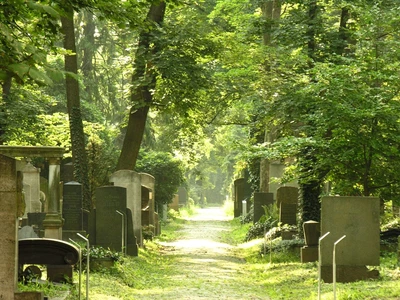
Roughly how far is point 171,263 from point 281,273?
393 centimetres

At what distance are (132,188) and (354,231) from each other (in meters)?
9.90

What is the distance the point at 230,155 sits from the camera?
6800 cm

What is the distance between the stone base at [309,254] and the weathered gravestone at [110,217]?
4253mm

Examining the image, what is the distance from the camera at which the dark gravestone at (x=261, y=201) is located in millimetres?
30375

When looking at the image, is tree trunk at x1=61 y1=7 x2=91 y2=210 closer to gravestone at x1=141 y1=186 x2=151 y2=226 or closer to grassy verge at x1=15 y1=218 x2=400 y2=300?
grassy verge at x1=15 y1=218 x2=400 y2=300

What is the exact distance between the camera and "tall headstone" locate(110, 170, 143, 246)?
77.4 ft

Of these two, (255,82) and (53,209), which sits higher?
(255,82)

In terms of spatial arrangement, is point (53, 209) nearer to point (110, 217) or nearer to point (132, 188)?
point (110, 217)

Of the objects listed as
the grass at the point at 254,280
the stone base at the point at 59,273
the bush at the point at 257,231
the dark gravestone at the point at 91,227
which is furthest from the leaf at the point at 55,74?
the bush at the point at 257,231

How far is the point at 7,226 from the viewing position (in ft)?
33.1

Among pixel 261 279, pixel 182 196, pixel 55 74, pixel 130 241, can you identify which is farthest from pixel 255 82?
pixel 182 196

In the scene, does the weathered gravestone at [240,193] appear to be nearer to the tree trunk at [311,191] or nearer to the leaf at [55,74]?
the tree trunk at [311,191]

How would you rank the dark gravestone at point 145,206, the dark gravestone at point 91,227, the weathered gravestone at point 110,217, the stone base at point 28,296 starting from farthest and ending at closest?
1. the dark gravestone at point 145,206
2. the dark gravestone at point 91,227
3. the weathered gravestone at point 110,217
4. the stone base at point 28,296

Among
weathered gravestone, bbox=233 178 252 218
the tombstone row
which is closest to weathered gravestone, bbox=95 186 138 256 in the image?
the tombstone row
